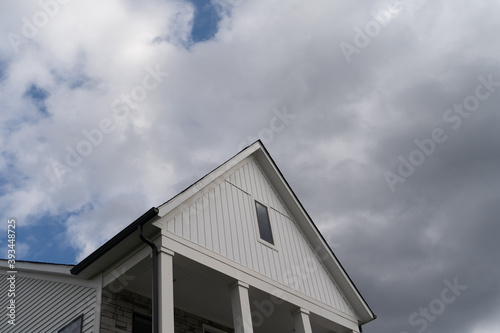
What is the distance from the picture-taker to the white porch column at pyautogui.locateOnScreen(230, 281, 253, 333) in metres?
10.1

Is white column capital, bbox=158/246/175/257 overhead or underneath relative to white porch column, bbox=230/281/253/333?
overhead

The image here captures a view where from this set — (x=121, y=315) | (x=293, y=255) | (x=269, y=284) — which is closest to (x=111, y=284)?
(x=121, y=315)

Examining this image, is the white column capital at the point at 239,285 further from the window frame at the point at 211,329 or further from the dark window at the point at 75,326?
the dark window at the point at 75,326

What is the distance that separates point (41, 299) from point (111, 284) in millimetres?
2821

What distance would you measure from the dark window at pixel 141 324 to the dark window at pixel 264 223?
360 centimetres

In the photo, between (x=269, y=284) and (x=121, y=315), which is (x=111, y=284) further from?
(x=269, y=284)

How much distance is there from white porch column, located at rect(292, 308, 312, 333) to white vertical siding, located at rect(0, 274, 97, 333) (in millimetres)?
5142

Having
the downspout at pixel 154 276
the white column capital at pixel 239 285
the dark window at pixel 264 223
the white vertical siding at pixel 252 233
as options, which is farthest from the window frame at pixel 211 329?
the downspout at pixel 154 276

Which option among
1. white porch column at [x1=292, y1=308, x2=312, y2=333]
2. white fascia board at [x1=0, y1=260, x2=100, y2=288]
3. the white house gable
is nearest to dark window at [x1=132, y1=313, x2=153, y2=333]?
white fascia board at [x1=0, y1=260, x2=100, y2=288]

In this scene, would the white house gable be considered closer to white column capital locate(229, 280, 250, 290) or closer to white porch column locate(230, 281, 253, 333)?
white column capital locate(229, 280, 250, 290)

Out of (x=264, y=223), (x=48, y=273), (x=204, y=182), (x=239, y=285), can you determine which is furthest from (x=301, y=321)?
(x=48, y=273)

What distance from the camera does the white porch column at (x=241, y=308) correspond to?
10133 millimetres

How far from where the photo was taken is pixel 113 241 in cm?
976

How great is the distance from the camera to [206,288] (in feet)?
37.7
